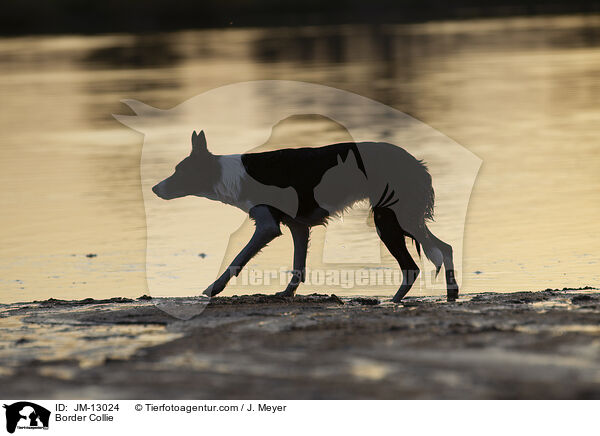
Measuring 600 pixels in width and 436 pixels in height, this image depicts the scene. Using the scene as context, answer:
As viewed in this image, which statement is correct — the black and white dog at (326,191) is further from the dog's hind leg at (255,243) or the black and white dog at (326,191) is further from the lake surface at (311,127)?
the lake surface at (311,127)

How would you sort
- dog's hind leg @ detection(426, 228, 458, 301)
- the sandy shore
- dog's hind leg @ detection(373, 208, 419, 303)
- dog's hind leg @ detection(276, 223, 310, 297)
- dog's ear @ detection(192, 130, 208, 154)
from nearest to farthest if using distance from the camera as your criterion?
the sandy shore → dog's hind leg @ detection(426, 228, 458, 301) → dog's hind leg @ detection(373, 208, 419, 303) → dog's hind leg @ detection(276, 223, 310, 297) → dog's ear @ detection(192, 130, 208, 154)

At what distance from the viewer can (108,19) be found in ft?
210

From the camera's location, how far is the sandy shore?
18.1ft

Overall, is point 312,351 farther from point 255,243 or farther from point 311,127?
point 311,127

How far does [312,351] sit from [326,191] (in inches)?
111

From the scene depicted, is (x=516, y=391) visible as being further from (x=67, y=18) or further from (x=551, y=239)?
(x=67, y=18)

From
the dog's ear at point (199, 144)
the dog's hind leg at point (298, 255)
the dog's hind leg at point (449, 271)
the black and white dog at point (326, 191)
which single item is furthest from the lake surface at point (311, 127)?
the dog's ear at point (199, 144)

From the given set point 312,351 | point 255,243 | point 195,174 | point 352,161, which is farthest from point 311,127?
point 312,351

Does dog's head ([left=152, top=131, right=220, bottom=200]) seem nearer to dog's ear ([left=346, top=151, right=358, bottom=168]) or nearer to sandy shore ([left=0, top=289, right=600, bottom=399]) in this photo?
dog's ear ([left=346, top=151, right=358, bottom=168])

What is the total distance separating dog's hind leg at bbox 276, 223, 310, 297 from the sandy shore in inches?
33.1
